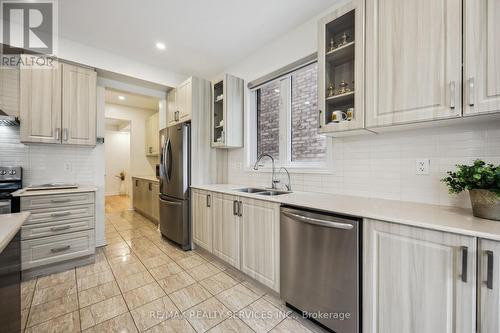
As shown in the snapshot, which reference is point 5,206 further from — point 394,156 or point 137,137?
point 137,137

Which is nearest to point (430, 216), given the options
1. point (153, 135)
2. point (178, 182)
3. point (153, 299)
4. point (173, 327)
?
point (173, 327)

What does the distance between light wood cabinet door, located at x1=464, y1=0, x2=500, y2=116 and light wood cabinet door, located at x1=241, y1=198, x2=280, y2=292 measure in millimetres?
1343

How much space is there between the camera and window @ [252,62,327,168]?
2307 mm

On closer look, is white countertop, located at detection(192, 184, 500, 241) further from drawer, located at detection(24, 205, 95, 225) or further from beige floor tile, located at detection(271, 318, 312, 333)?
drawer, located at detection(24, 205, 95, 225)

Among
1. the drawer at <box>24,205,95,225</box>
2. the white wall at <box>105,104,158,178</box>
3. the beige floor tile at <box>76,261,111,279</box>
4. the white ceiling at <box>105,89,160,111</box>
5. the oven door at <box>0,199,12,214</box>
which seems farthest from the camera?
the white wall at <box>105,104,158,178</box>

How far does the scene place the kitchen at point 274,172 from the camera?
3.58 ft

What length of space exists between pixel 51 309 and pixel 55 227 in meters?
0.90

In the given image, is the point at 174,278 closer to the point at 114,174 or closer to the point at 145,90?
the point at 145,90

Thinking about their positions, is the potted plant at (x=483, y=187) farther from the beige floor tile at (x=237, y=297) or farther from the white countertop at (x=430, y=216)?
the beige floor tile at (x=237, y=297)

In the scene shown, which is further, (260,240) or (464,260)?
(260,240)

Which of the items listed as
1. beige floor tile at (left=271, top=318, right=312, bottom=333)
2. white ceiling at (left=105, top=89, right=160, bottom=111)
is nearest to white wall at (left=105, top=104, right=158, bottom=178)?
white ceiling at (left=105, top=89, right=160, bottom=111)

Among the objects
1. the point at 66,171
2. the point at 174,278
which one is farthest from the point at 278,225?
the point at 66,171

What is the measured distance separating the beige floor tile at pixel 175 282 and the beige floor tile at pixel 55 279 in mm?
943

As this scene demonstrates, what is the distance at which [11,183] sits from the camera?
7.65 ft
